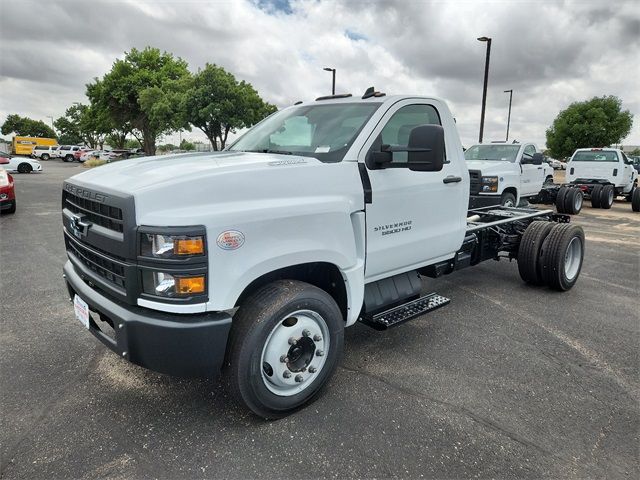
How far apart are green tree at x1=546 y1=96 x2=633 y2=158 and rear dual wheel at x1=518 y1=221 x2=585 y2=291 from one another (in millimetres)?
41278

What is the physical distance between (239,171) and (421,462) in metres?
1.95

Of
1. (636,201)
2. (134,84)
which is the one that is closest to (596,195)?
(636,201)

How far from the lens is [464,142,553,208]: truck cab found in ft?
35.1

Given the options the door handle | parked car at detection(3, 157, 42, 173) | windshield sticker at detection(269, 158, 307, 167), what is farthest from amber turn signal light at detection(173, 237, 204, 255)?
parked car at detection(3, 157, 42, 173)

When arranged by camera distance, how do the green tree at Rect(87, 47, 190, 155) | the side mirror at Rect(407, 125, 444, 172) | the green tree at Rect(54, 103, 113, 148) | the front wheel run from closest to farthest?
the front wheel
the side mirror at Rect(407, 125, 444, 172)
the green tree at Rect(87, 47, 190, 155)
the green tree at Rect(54, 103, 113, 148)

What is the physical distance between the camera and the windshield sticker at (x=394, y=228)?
132 inches

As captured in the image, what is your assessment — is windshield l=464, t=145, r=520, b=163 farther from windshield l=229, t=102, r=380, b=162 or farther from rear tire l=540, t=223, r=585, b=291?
windshield l=229, t=102, r=380, b=162

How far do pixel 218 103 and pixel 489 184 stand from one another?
67.3 ft

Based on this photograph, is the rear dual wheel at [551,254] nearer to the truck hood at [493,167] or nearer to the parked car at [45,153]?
the truck hood at [493,167]

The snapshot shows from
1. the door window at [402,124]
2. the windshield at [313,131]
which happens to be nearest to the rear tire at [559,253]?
the door window at [402,124]

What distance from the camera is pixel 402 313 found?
11.7 ft

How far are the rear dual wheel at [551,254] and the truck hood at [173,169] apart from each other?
3.68 metres

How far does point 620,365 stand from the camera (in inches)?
145

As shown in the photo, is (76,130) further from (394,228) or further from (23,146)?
(394,228)
